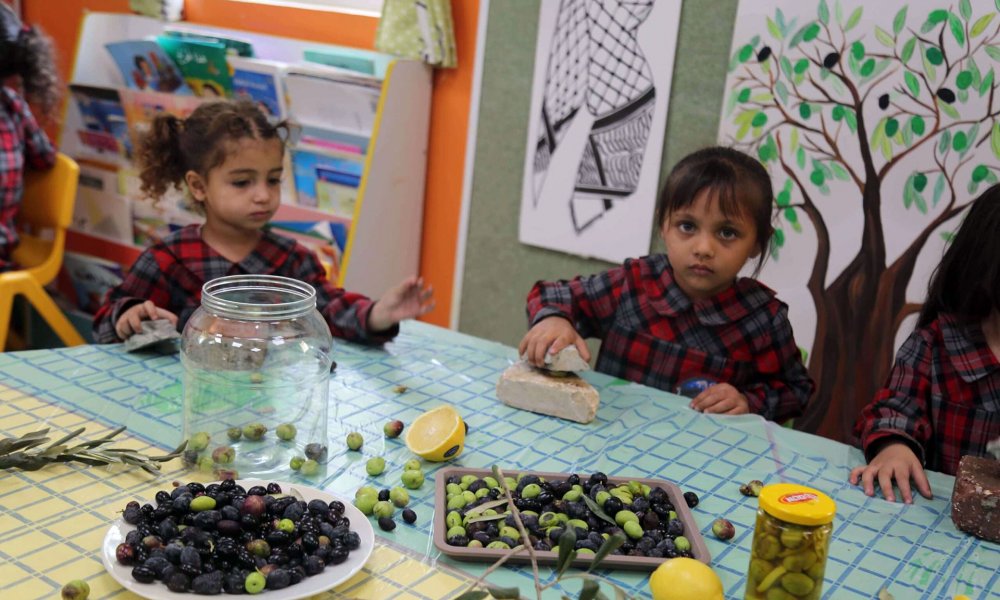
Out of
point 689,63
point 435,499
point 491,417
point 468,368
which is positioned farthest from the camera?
point 689,63

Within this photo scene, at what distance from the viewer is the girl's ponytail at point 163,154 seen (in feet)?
7.50

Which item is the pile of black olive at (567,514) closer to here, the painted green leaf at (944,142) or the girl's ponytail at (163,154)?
the girl's ponytail at (163,154)

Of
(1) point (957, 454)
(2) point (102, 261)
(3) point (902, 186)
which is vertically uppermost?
(3) point (902, 186)

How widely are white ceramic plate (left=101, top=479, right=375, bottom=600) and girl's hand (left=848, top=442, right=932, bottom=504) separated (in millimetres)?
857

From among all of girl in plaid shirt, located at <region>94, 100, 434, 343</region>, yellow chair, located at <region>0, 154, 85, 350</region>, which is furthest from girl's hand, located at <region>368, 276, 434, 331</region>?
yellow chair, located at <region>0, 154, 85, 350</region>

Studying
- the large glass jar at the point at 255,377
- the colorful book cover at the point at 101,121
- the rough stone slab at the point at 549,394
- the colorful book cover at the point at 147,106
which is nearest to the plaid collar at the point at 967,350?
the rough stone slab at the point at 549,394

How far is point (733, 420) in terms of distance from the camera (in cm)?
178

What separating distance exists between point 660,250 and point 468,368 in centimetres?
129

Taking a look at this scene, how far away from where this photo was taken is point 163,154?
230cm

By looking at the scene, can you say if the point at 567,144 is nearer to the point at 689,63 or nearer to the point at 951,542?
the point at 689,63

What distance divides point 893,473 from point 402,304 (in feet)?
3.34

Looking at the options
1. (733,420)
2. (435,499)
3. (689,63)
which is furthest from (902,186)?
(435,499)

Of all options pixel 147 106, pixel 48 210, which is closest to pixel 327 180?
pixel 147 106

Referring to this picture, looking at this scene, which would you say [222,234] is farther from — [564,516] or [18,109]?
[18,109]
